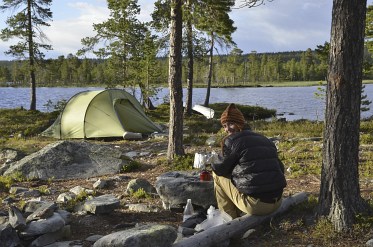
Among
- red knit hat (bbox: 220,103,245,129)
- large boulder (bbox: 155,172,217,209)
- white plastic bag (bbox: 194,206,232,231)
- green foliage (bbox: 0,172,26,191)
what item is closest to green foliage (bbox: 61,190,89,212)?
large boulder (bbox: 155,172,217,209)

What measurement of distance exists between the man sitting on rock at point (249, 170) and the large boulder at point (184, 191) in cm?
92

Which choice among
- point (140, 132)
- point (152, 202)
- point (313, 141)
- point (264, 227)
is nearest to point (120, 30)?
point (140, 132)

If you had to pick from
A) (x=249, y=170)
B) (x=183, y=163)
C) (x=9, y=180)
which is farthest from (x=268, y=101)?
(x=249, y=170)

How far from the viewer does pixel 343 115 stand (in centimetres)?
Result: 541

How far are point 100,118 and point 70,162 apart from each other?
619cm

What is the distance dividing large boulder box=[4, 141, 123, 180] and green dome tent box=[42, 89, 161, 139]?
504 cm

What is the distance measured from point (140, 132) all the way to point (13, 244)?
1261 centimetres

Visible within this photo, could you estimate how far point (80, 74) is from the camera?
124 metres

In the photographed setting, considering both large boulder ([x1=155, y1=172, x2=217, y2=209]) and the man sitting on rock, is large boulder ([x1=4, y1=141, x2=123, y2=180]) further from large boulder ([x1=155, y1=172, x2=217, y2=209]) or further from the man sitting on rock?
the man sitting on rock

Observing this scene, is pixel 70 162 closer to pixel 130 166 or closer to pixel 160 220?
pixel 130 166

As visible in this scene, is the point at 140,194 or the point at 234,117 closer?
the point at 234,117

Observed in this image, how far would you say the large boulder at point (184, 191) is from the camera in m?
6.80

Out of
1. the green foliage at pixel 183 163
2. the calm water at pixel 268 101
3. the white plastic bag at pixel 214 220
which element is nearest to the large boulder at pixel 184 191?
the white plastic bag at pixel 214 220

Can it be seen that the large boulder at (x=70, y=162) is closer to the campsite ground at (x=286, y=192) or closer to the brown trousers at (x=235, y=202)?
the campsite ground at (x=286, y=192)
